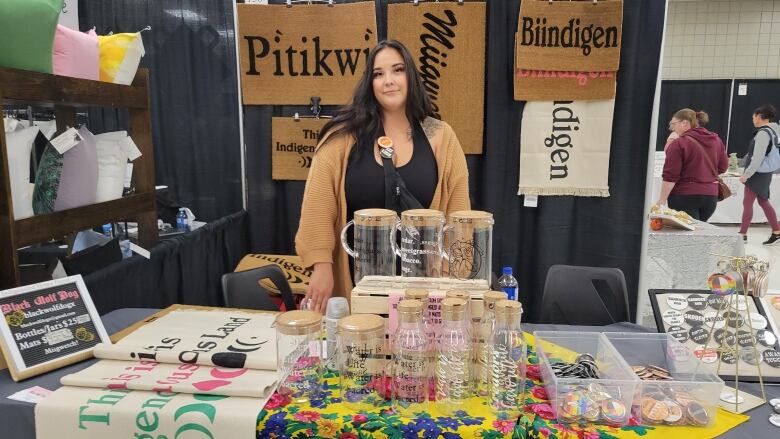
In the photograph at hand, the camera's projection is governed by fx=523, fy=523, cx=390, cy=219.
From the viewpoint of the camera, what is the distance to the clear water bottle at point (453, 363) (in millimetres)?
916

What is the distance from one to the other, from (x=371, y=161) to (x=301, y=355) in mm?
797

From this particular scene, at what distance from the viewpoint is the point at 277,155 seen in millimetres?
2957

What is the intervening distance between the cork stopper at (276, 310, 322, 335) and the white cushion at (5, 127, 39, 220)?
912mm

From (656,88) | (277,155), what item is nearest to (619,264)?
(656,88)

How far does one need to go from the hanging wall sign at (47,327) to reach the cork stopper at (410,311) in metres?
→ 0.79

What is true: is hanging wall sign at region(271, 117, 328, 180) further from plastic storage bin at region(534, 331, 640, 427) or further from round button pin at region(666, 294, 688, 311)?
plastic storage bin at region(534, 331, 640, 427)

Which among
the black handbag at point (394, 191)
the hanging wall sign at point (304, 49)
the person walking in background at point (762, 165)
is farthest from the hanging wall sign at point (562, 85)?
the person walking in background at point (762, 165)

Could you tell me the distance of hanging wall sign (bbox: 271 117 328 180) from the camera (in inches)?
113

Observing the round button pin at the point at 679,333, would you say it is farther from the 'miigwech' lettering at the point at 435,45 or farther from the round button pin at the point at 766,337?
the 'miigwech' lettering at the point at 435,45

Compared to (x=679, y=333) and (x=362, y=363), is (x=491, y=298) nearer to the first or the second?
(x=362, y=363)

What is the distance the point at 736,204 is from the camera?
261 inches

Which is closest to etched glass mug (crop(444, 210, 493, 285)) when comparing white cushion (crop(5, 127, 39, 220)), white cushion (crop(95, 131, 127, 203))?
white cushion (crop(5, 127, 39, 220))

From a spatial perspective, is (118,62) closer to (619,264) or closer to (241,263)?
(241,263)

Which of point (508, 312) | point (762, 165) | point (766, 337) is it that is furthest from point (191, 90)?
point (762, 165)
